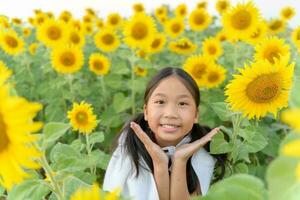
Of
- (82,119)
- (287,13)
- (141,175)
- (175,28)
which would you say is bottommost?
(141,175)

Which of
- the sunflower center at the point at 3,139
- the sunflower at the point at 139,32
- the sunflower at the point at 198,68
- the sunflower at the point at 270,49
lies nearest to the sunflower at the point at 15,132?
the sunflower center at the point at 3,139

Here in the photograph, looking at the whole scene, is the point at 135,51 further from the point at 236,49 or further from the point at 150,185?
the point at 150,185

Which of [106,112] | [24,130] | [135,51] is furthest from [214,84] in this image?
[24,130]

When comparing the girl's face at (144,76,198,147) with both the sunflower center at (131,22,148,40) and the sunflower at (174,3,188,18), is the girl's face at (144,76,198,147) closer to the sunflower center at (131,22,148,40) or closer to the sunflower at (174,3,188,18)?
the sunflower center at (131,22,148,40)

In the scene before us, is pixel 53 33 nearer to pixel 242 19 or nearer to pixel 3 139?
pixel 242 19

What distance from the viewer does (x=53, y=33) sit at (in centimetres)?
289

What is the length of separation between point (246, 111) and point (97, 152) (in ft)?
1.93

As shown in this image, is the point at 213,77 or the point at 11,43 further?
the point at 11,43

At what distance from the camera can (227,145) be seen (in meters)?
1.51

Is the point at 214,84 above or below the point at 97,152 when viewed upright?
above

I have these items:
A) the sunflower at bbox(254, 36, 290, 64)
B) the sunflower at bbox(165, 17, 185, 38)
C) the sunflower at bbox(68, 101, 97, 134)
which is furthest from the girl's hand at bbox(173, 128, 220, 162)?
the sunflower at bbox(165, 17, 185, 38)

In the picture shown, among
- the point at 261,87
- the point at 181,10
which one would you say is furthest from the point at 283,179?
the point at 181,10

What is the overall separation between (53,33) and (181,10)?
1233 millimetres

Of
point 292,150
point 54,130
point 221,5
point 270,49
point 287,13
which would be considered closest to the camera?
point 292,150
